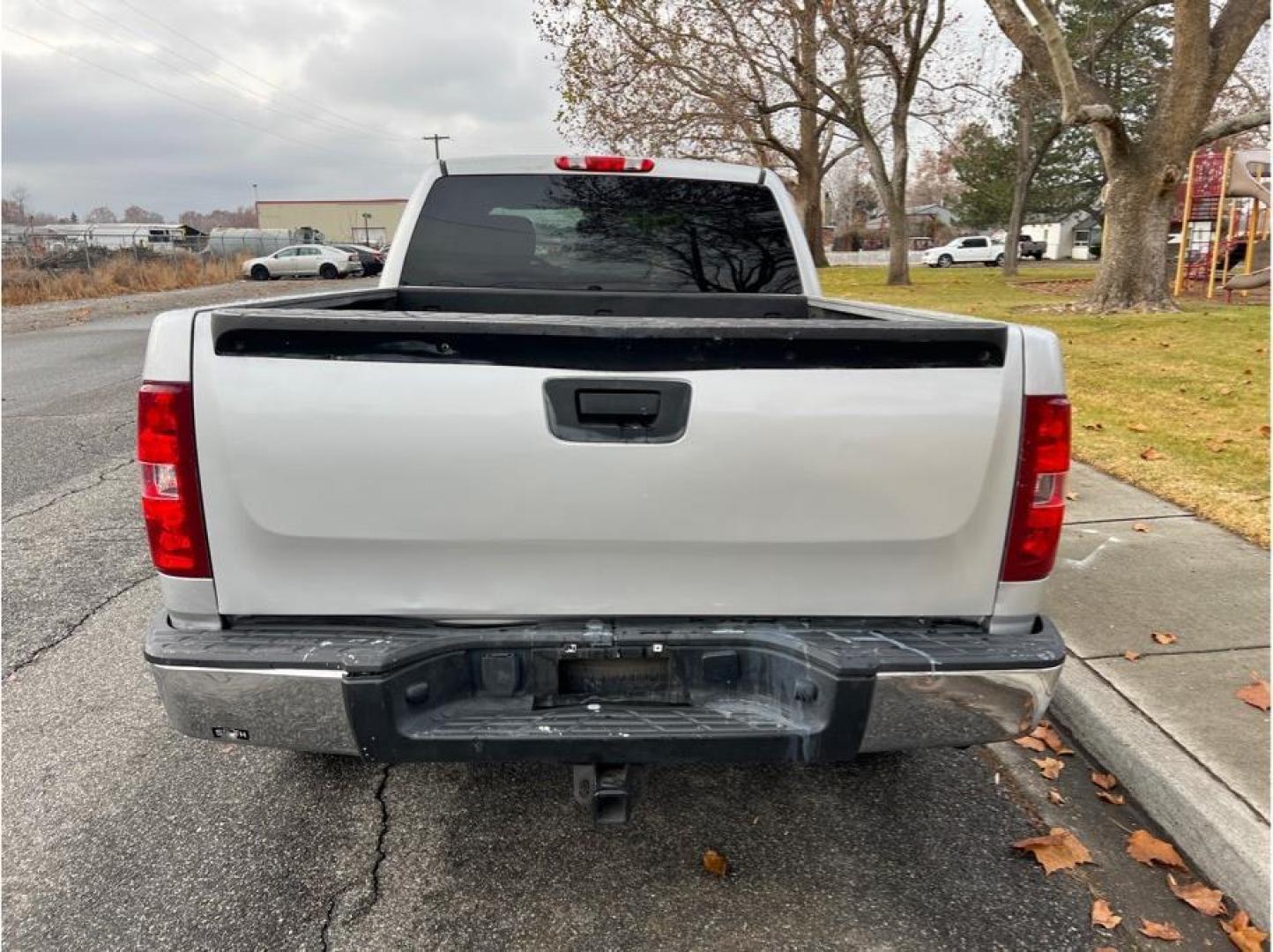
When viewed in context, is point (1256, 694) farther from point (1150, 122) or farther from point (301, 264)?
point (301, 264)

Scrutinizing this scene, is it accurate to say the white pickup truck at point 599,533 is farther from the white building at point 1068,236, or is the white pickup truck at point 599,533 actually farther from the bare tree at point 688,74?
the white building at point 1068,236

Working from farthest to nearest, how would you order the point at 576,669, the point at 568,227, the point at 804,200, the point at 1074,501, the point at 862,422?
the point at 804,200
the point at 1074,501
the point at 568,227
the point at 576,669
the point at 862,422

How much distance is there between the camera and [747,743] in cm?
211

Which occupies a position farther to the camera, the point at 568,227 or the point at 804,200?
the point at 804,200

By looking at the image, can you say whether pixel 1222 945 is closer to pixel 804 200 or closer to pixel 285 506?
pixel 285 506

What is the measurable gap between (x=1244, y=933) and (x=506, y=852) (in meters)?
2.02

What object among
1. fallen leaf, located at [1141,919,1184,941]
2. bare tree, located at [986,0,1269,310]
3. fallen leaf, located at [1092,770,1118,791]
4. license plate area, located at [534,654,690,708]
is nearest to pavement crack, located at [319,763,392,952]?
license plate area, located at [534,654,690,708]

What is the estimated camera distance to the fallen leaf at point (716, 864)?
8.61ft

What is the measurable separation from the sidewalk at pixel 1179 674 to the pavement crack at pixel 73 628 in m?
4.32

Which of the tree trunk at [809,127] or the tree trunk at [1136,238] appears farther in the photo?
the tree trunk at [809,127]

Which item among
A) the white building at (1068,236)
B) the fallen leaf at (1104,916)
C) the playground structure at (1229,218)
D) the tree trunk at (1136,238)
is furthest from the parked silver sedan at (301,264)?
the white building at (1068,236)

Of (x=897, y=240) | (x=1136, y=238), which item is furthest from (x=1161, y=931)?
(x=897, y=240)

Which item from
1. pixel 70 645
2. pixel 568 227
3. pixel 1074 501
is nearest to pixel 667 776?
pixel 568 227

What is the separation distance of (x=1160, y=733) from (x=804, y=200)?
101 ft
